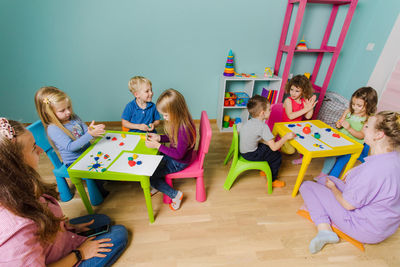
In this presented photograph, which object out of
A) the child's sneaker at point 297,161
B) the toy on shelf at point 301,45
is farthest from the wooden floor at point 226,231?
the toy on shelf at point 301,45

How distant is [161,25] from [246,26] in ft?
3.74

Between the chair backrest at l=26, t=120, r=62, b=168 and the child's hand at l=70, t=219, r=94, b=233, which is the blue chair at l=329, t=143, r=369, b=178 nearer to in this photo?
the child's hand at l=70, t=219, r=94, b=233

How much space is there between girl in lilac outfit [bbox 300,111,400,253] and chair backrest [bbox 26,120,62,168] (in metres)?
2.09

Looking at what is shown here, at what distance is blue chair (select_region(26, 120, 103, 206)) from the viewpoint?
4.97 feet

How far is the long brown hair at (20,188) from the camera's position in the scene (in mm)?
694

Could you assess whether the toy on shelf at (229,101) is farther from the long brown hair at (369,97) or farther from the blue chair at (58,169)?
the blue chair at (58,169)

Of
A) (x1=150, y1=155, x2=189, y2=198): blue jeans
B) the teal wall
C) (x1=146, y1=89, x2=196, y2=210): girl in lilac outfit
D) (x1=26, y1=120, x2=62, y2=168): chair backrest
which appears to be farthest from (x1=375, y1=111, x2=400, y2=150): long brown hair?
(x1=26, y1=120, x2=62, y2=168): chair backrest

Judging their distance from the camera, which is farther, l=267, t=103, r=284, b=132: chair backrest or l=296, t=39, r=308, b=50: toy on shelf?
l=296, t=39, r=308, b=50: toy on shelf

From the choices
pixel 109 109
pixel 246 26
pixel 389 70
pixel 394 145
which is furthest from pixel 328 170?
pixel 109 109

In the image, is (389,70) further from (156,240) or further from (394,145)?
(156,240)

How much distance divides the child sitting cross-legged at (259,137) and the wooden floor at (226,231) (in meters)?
0.35

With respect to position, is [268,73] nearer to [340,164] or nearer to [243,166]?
[340,164]

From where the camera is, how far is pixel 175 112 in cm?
138

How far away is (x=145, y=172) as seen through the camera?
3.95 ft
